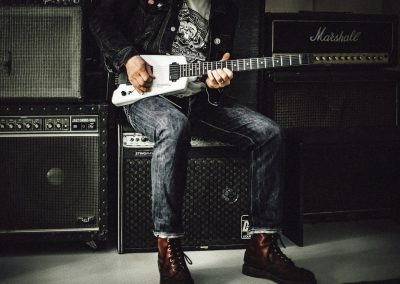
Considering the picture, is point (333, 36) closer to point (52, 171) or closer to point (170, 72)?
point (170, 72)

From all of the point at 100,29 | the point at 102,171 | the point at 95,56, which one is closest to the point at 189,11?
the point at 100,29

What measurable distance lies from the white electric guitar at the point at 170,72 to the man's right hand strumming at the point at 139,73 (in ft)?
0.09

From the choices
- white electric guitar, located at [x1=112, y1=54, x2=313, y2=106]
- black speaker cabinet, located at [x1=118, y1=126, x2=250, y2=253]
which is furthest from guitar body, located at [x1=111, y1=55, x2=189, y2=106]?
black speaker cabinet, located at [x1=118, y1=126, x2=250, y2=253]

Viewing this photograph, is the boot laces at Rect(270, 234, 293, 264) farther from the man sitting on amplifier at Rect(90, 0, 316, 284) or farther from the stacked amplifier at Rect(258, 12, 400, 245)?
the stacked amplifier at Rect(258, 12, 400, 245)

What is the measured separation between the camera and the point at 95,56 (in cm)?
249

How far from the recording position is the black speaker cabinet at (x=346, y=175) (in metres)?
2.39

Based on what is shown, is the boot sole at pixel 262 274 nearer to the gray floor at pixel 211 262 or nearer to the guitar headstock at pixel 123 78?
the gray floor at pixel 211 262

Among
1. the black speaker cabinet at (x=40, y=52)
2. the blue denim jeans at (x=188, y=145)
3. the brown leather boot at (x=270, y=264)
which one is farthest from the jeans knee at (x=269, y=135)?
the black speaker cabinet at (x=40, y=52)

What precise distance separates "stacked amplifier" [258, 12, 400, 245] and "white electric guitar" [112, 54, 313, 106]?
1.59 feet

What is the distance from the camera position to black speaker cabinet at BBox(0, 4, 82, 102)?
2.17 meters

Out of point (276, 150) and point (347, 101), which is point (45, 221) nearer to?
point (276, 150)

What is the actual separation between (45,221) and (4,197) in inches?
6.8

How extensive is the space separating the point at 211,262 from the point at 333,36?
1.07 metres

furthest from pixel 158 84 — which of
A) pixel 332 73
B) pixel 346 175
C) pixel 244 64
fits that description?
pixel 346 175
